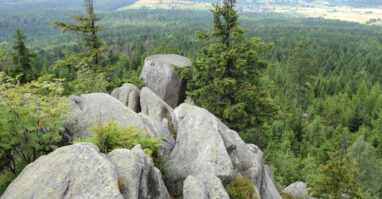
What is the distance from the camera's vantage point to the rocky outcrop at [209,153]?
28.5ft

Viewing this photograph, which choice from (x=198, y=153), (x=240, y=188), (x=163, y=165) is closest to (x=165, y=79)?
(x=198, y=153)

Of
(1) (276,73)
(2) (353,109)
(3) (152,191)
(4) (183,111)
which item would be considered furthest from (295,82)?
(3) (152,191)

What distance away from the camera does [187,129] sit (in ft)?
34.6

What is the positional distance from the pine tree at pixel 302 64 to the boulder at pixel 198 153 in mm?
46208

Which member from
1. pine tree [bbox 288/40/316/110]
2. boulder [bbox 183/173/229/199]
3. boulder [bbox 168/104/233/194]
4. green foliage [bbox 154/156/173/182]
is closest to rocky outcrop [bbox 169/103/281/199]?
boulder [bbox 168/104/233/194]

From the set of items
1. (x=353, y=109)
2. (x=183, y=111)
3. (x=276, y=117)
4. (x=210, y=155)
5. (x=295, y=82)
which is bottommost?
(x=353, y=109)

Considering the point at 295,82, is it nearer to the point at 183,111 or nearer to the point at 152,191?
the point at 183,111

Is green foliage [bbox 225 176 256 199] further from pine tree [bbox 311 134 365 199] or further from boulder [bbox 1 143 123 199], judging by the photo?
pine tree [bbox 311 134 365 199]

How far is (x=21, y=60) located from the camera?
85.1 feet

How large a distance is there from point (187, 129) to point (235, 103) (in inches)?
335

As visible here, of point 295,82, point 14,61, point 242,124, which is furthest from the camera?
point 295,82

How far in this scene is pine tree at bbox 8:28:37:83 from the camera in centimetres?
2527

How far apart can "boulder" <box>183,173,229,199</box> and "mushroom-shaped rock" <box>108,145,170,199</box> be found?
702mm

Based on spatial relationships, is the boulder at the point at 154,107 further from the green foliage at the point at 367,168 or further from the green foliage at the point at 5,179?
the green foliage at the point at 367,168
